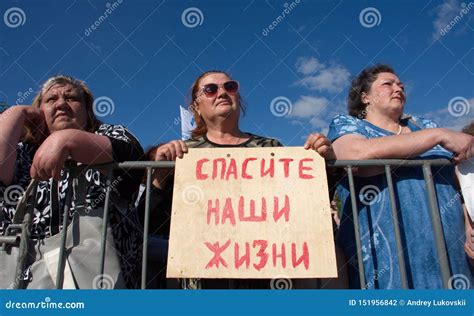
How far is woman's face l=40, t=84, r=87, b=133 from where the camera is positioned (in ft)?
8.64

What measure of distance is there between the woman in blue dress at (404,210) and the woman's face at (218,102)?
0.70 meters

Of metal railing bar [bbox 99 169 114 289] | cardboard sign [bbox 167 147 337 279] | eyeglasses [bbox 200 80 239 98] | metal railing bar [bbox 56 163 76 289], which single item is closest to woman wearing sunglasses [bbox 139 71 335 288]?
eyeglasses [bbox 200 80 239 98]

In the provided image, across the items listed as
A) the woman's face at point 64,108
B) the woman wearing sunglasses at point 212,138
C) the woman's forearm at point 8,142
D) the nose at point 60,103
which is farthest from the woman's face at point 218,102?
the woman's forearm at point 8,142

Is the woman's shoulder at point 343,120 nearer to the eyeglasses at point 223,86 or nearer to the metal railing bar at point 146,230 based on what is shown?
the eyeglasses at point 223,86

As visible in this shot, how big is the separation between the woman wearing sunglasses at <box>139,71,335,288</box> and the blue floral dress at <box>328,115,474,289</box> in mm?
342

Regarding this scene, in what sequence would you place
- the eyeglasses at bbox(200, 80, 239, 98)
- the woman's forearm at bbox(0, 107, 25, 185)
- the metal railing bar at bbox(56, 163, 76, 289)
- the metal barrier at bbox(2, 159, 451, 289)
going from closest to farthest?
the metal railing bar at bbox(56, 163, 76, 289)
the metal barrier at bbox(2, 159, 451, 289)
the woman's forearm at bbox(0, 107, 25, 185)
the eyeglasses at bbox(200, 80, 239, 98)

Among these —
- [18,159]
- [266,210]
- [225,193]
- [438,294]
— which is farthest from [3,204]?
[438,294]

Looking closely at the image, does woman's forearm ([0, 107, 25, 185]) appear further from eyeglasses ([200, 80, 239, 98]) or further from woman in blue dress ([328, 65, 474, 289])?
woman in blue dress ([328, 65, 474, 289])

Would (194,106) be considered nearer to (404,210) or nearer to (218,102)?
(218,102)

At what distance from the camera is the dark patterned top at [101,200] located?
230 cm

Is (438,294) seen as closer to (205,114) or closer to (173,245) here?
(173,245)

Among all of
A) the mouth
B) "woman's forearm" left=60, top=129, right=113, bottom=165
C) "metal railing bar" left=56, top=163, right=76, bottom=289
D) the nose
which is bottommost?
"metal railing bar" left=56, top=163, right=76, bottom=289

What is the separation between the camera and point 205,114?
295 centimetres

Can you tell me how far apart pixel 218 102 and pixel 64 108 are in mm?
941
